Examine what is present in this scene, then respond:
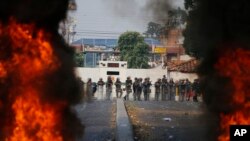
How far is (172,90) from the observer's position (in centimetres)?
3681

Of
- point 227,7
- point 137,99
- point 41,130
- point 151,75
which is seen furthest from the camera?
point 151,75

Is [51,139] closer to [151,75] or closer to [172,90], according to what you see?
[172,90]

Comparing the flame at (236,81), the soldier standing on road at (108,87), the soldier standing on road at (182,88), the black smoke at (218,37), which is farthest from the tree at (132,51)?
the flame at (236,81)

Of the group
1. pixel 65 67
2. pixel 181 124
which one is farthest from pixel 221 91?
pixel 181 124

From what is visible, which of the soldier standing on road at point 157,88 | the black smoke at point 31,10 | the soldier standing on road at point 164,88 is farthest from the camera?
the soldier standing on road at point 164,88

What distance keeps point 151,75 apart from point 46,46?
42112mm

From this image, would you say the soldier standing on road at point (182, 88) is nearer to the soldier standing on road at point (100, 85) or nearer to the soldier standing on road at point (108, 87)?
the soldier standing on road at point (108, 87)

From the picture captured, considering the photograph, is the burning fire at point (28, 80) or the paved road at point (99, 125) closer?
the burning fire at point (28, 80)

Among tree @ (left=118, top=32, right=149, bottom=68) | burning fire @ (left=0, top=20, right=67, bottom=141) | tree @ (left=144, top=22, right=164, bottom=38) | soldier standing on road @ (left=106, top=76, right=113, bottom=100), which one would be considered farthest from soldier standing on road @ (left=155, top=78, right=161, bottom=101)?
burning fire @ (left=0, top=20, right=67, bottom=141)

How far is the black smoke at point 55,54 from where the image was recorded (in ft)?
34.0

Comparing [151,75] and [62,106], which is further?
[151,75]

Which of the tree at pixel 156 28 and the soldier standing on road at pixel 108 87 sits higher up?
the tree at pixel 156 28

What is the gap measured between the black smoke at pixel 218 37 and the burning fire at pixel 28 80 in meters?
3.27

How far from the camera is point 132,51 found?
60594mm
